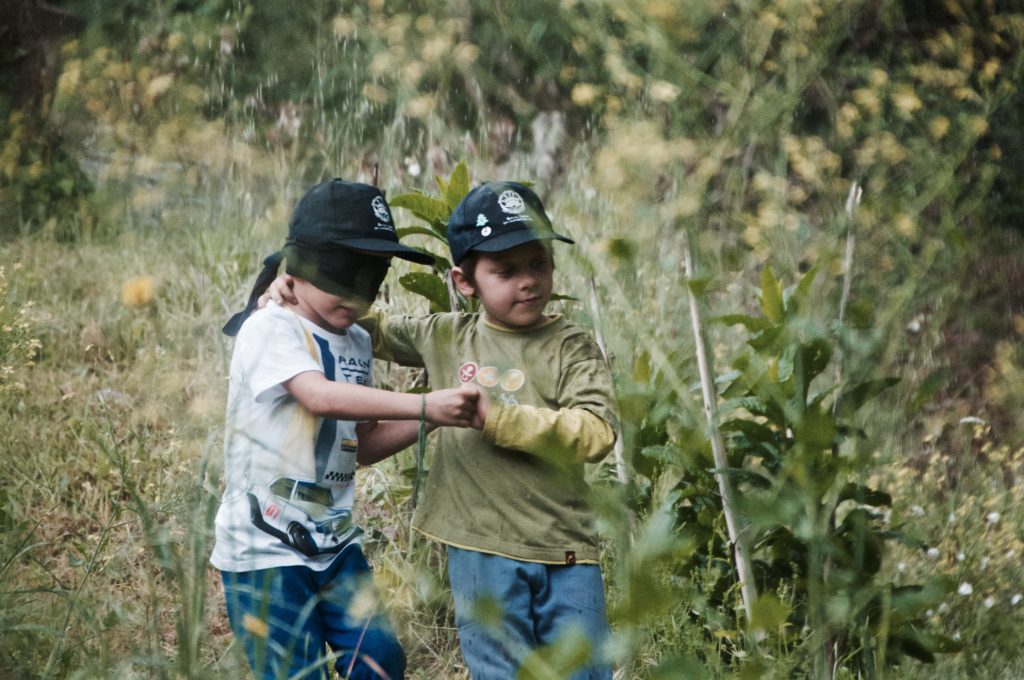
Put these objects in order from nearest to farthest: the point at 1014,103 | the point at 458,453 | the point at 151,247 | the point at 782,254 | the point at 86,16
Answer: the point at 782,254 < the point at 458,453 < the point at 151,247 < the point at 1014,103 < the point at 86,16

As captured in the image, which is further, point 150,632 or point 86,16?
point 86,16

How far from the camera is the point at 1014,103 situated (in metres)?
4.90

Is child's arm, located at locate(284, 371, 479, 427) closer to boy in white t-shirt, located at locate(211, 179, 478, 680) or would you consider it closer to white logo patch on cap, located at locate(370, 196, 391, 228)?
boy in white t-shirt, located at locate(211, 179, 478, 680)

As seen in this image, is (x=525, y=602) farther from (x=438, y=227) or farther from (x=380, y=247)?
(x=438, y=227)

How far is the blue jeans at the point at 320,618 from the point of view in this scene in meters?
1.89

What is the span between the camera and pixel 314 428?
2.00 meters

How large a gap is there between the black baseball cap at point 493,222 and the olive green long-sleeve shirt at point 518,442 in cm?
20

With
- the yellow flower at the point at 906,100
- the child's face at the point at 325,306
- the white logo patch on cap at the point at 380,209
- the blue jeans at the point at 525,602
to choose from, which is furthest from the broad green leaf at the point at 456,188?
the yellow flower at the point at 906,100

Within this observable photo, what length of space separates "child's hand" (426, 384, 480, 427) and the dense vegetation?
296 millimetres

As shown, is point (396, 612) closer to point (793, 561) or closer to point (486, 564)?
point (486, 564)

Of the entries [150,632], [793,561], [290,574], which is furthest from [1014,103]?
[150,632]

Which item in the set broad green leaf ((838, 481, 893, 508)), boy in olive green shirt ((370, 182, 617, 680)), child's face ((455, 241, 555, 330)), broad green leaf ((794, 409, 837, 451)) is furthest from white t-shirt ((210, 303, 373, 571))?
broad green leaf ((794, 409, 837, 451))

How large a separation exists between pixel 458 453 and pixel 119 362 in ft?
6.23

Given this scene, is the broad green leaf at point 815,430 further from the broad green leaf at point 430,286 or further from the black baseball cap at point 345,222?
the broad green leaf at point 430,286
